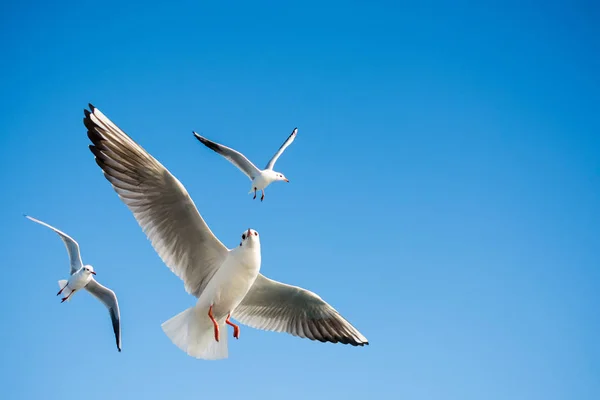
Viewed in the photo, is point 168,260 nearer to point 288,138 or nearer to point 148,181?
point 148,181

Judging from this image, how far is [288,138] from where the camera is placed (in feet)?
43.8

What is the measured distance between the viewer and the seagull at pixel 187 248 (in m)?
6.92

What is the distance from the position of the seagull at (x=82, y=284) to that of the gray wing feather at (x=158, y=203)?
190 inches

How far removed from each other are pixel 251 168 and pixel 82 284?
3.63 meters

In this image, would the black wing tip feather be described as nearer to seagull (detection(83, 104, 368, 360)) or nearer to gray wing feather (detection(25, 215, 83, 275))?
gray wing feather (detection(25, 215, 83, 275))

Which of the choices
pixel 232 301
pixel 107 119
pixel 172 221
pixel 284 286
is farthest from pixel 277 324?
pixel 107 119

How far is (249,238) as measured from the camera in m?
7.24

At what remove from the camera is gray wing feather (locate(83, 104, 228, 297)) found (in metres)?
6.89

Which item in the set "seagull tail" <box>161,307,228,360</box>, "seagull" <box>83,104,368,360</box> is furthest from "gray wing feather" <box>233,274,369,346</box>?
"seagull tail" <box>161,307,228,360</box>

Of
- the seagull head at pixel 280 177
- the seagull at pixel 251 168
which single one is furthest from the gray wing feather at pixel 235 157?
the seagull head at pixel 280 177

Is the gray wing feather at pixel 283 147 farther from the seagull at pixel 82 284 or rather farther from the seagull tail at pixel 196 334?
the seagull tail at pixel 196 334

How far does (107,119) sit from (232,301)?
7.77ft

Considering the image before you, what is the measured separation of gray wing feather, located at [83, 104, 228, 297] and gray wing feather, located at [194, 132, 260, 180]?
4492 mm

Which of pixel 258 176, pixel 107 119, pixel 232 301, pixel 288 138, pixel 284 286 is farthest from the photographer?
pixel 288 138
